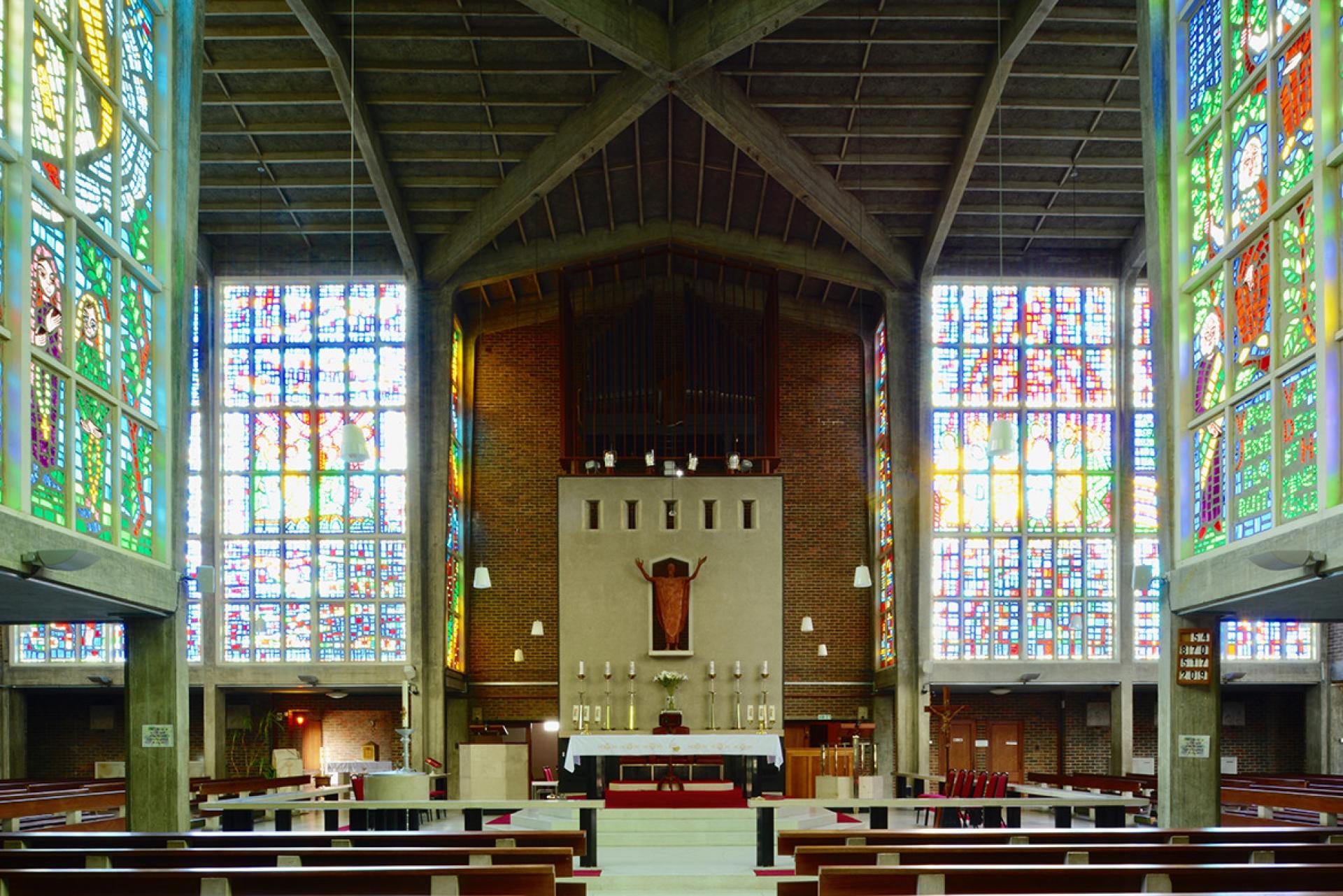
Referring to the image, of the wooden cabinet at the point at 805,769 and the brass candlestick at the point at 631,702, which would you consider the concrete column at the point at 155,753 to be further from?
the wooden cabinet at the point at 805,769

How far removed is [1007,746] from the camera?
22.9m

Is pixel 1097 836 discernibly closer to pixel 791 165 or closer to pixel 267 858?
pixel 267 858

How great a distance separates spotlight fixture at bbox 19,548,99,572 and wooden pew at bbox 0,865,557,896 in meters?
3.02

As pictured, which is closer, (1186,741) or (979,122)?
(1186,741)

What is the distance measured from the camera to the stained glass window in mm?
9016

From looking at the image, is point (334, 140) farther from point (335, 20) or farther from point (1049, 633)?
point (1049, 633)

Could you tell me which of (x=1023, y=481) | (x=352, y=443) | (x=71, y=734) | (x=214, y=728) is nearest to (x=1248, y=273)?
(x=352, y=443)

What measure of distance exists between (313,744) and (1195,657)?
15539mm

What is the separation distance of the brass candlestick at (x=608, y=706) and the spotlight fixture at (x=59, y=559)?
13.0 metres

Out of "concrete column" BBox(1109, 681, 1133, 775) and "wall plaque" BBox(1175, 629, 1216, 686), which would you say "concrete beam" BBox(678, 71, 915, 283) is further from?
"wall plaque" BBox(1175, 629, 1216, 686)

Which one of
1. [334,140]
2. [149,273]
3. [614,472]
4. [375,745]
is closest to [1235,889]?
[149,273]

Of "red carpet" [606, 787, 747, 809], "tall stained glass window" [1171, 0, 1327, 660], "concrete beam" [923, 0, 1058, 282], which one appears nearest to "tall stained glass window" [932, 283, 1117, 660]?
"concrete beam" [923, 0, 1058, 282]

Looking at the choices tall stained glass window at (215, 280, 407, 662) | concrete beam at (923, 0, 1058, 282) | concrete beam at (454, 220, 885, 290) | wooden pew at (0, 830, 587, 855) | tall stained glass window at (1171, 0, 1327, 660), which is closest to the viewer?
wooden pew at (0, 830, 587, 855)

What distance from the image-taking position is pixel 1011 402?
70.5 ft
